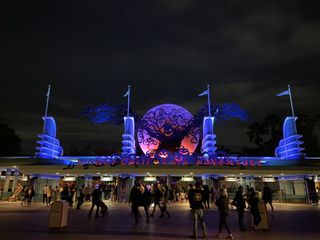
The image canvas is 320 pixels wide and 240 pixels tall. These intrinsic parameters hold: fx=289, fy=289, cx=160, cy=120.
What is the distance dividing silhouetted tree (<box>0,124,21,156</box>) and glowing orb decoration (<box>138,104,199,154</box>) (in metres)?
38.0

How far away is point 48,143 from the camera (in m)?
39.2

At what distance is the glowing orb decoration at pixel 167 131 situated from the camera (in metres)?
42.9

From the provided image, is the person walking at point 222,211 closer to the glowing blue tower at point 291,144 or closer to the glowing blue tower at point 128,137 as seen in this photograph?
the glowing blue tower at point 128,137

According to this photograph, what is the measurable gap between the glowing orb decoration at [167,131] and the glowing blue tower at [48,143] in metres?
12.3

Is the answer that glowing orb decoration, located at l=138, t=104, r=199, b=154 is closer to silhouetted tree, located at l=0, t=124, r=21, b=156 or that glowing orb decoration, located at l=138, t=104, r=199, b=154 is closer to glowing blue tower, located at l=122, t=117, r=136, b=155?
glowing blue tower, located at l=122, t=117, r=136, b=155

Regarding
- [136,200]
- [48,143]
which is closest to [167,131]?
[48,143]

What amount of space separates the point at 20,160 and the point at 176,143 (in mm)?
21037

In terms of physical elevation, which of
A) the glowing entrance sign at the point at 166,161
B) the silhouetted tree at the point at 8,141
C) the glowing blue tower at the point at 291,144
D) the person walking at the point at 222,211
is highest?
the silhouetted tree at the point at 8,141

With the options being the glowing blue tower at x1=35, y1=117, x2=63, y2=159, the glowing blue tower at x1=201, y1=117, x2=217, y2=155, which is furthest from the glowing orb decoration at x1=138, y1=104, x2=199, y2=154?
the glowing blue tower at x1=35, y1=117, x2=63, y2=159

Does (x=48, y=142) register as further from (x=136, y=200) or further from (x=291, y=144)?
(x=291, y=144)

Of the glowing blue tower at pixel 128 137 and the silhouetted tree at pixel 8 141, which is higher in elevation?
the silhouetted tree at pixel 8 141

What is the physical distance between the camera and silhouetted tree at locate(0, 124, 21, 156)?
213 ft

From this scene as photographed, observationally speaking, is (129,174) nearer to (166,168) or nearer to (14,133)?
(166,168)

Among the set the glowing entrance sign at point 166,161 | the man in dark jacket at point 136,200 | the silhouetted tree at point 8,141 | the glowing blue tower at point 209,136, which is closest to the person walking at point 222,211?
the man in dark jacket at point 136,200
